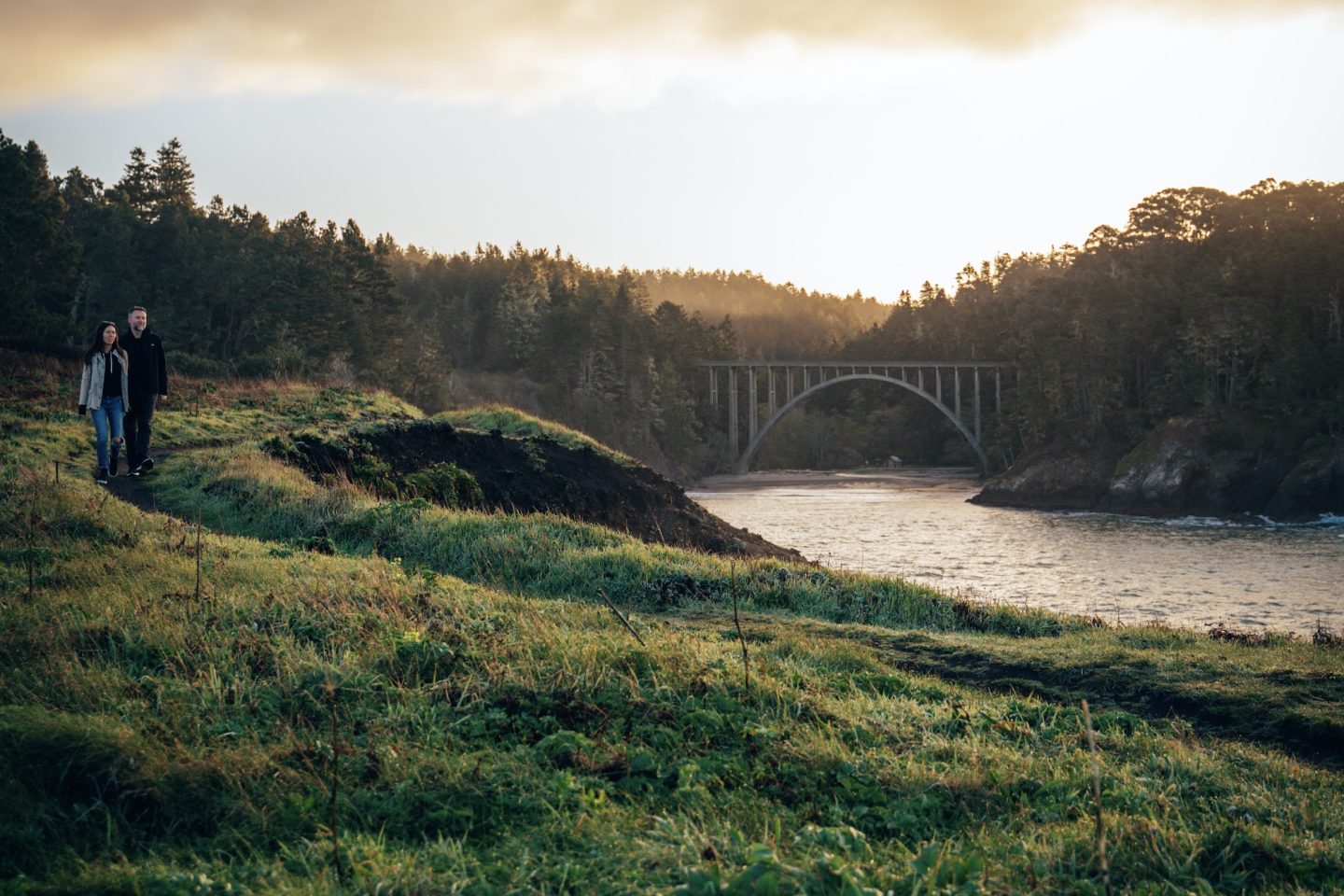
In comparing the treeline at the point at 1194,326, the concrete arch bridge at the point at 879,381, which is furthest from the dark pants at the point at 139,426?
the concrete arch bridge at the point at 879,381

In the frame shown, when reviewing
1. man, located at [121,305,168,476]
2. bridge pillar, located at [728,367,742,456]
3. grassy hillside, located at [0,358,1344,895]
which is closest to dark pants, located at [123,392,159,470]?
man, located at [121,305,168,476]

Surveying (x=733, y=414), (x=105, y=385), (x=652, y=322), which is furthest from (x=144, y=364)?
(x=652, y=322)

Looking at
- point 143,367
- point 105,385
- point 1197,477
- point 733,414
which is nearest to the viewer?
point 105,385

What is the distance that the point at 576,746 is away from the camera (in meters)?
5.61

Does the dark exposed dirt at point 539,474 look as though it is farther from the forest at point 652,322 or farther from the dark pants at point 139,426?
the forest at point 652,322

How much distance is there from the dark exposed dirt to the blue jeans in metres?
4.23

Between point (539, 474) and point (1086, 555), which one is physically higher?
point (539, 474)

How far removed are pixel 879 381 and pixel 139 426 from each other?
7688 cm

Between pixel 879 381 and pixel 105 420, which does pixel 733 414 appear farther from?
pixel 105 420

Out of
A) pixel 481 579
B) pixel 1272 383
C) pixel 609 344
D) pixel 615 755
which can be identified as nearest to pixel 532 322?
pixel 609 344

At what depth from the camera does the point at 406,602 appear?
826 cm

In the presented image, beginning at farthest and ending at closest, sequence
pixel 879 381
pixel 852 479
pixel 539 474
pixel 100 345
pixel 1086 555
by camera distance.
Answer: pixel 879 381 < pixel 852 479 < pixel 1086 555 < pixel 539 474 < pixel 100 345

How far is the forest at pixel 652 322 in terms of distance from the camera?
52.1 metres

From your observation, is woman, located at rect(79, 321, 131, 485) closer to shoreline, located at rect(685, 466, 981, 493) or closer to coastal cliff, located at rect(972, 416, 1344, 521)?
coastal cliff, located at rect(972, 416, 1344, 521)
